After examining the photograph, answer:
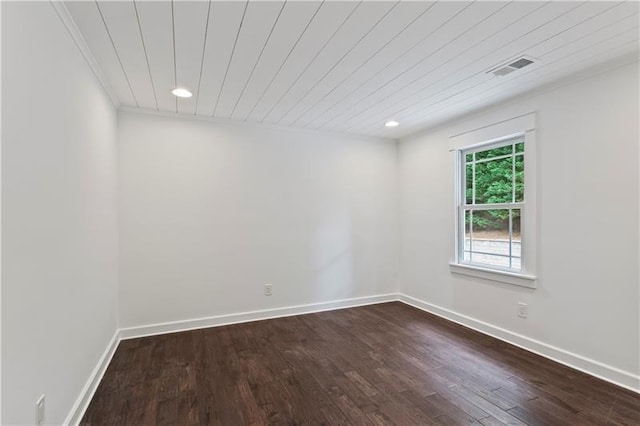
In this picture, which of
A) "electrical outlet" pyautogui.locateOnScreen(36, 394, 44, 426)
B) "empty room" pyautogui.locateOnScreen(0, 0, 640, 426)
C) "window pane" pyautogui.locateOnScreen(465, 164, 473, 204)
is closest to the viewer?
"electrical outlet" pyautogui.locateOnScreen(36, 394, 44, 426)

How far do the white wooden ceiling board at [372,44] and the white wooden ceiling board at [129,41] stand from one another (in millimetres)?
1325

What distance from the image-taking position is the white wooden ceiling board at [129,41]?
1.71 meters

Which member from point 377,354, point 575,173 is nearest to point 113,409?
point 377,354

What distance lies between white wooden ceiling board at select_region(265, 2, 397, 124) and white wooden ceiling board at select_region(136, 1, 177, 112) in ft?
3.19

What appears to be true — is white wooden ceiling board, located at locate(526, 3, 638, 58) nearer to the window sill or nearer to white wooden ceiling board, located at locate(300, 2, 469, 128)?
white wooden ceiling board, located at locate(300, 2, 469, 128)

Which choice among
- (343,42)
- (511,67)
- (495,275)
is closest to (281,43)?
(343,42)

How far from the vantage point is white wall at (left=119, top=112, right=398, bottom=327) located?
3320mm

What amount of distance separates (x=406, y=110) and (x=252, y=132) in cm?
182

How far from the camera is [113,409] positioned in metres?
2.03

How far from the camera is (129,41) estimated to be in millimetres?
2018

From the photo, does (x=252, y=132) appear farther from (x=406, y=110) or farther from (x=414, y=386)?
(x=414, y=386)

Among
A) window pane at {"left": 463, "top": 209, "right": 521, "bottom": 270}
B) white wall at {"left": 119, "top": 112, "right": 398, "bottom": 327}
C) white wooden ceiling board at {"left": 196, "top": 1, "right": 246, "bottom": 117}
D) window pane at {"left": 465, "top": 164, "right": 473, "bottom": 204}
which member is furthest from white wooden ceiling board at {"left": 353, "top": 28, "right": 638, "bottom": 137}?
white wooden ceiling board at {"left": 196, "top": 1, "right": 246, "bottom": 117}

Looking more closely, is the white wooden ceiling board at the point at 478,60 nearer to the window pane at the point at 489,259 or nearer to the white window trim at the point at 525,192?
the white window trim at the point at 525,192

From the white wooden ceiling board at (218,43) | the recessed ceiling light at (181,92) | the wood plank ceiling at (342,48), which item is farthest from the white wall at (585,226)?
the recessed ceiling light at (181,92)
